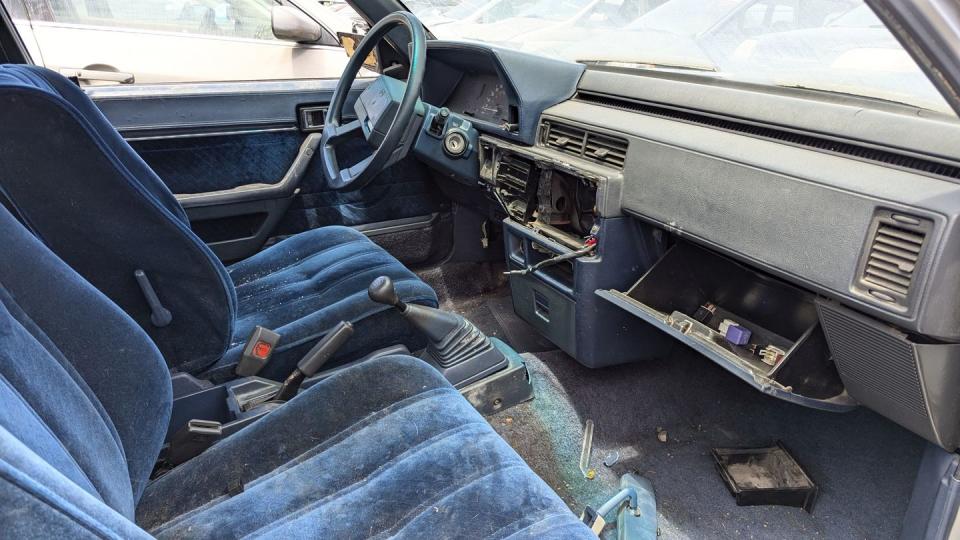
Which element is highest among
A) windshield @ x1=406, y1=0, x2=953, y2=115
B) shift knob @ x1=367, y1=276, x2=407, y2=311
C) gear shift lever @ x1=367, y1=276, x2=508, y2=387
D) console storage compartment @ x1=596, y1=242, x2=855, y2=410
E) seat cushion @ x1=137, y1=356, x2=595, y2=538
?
windshield @ x1=406, y1=0, x2=953, y2=115

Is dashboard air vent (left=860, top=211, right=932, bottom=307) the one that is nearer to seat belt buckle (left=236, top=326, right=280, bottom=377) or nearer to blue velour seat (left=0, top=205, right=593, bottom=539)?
blue velour seat (left=0, top=205, right=593, bottom=539)

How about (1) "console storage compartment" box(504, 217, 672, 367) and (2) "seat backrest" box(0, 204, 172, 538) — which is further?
(1) "console storage compartment" box(504, 217, 672, 367)

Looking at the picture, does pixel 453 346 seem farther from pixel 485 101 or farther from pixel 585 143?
pixel 485 101

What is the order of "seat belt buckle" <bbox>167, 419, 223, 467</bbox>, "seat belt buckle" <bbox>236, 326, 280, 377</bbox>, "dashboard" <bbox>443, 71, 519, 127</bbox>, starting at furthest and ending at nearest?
"dashboard" <bbox>443, 71, 519, 127</bbox> < "seat belt buckle" <bbox>236, 326, 280, 377</bbox> < "seat belt buckle" <bbox>167, 419, 223, 467</bbox>

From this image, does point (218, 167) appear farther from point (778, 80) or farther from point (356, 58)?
point (778, 80)

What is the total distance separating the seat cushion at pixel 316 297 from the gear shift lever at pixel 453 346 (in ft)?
0.16

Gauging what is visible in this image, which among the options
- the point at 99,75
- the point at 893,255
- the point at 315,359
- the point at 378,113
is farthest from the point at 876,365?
the point at 99,75

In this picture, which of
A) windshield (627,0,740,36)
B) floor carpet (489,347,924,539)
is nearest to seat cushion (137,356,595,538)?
floor carpet (489,347,924,539)

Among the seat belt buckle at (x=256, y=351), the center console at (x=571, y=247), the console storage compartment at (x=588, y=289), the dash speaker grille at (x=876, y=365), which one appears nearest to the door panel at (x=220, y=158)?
the center console at (x=571, y=247)

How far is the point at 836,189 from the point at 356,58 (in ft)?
4.48

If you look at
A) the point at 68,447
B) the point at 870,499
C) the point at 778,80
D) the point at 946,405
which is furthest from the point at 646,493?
the point at 68,447

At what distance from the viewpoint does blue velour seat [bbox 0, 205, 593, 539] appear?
81 cm

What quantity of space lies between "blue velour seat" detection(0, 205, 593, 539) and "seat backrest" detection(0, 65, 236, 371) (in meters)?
0.21

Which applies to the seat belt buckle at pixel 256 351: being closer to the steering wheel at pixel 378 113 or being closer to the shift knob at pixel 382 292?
the shift knob at pixel 382 292
